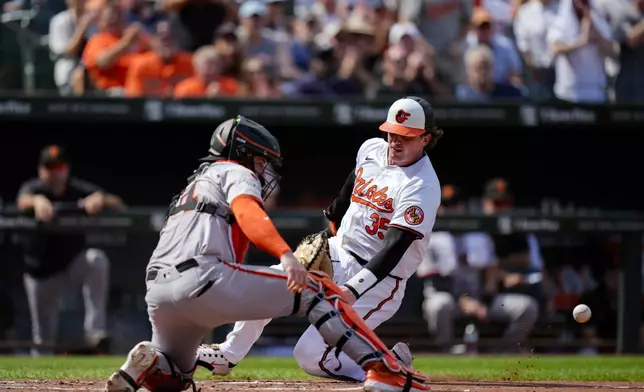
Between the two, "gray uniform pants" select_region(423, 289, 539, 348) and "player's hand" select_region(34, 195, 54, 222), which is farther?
"gray uniform pants" select_region(423, 289, 539, 348)

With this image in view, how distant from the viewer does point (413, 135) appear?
20.4 feet

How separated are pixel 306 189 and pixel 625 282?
3599mm

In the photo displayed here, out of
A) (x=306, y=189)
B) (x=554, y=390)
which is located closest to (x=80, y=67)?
(x=306, y=189)

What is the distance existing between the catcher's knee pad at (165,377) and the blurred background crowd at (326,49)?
6.22 metres

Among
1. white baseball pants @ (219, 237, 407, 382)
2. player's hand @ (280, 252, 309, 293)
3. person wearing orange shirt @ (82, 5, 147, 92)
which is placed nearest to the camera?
player's hand @ (280, 252, 309, 293)

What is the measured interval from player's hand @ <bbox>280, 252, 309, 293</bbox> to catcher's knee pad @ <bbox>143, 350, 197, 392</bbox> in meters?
0.80

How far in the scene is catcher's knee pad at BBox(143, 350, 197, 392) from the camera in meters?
5.27

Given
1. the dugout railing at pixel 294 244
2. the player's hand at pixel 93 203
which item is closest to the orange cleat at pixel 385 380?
the dugout railing at pixel 294 244

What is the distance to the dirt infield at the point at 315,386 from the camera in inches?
244

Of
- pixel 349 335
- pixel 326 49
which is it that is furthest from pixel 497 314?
pixel 349 335

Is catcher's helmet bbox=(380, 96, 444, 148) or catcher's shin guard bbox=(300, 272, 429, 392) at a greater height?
catcher's helmet bbox=(380, 96, 444, 148)

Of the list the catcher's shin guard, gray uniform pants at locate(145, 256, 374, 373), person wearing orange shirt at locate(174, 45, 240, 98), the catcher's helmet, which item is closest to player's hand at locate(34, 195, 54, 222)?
person wearing orange shirt at locate(174, 45, 240, 98)

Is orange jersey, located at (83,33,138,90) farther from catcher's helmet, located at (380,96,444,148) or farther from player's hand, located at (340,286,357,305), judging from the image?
player's hand, located at (340,286,357,305)

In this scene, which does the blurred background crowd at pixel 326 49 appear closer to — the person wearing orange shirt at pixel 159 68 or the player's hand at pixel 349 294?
the person wearing orange shirt at pixel 159 68
